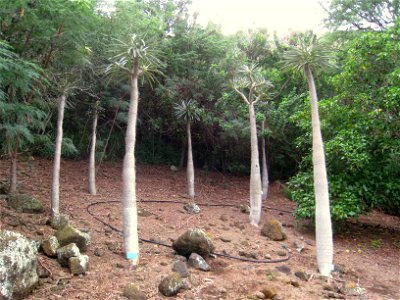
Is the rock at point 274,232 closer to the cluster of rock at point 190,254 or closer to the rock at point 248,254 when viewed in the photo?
the rock at point 248,254

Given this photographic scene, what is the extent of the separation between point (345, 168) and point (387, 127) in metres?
1.71

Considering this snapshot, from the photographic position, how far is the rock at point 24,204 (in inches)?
325

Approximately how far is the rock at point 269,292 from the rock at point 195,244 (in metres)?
1.61

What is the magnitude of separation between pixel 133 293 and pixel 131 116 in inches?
131

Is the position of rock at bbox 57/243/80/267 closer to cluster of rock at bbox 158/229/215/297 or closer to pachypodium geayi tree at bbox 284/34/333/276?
cluster of rock at bbox 158/229/215/297

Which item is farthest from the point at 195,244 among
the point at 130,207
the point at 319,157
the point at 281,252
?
the point at 319,157

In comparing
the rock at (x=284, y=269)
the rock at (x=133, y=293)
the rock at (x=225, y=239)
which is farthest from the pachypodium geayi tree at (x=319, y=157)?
the rock at (x=133, y=293)

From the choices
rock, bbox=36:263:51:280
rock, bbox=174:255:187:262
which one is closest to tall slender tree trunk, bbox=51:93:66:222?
rock, bbox=36:263:51:280

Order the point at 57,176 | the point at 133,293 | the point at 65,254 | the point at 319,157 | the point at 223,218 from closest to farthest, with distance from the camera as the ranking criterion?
the point at 133,293, the point at 65,254, the point at 319,157, the point at 57,176, the point at 223,218

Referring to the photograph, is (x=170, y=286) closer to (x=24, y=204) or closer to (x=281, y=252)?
(x=281, y=252)

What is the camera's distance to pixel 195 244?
6711 mm

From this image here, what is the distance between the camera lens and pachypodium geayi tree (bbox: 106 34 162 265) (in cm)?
637

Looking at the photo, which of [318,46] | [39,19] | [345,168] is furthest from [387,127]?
[39,19]

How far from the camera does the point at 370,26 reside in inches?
567
